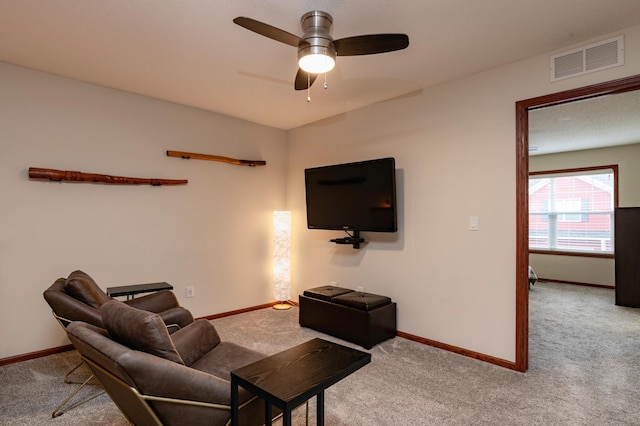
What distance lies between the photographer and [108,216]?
357cm

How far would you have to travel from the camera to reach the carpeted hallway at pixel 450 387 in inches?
87.3

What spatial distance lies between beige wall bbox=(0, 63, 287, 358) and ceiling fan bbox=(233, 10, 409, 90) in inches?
94.9

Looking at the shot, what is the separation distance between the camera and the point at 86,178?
3373 millimetres

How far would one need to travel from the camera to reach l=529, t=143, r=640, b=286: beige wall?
5891mm

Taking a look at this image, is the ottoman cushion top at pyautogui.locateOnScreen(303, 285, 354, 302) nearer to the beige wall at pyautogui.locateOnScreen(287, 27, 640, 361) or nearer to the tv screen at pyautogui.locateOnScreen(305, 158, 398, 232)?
the beige wall at pyautogui.locateOnScreen(287, 27, 640, 361)

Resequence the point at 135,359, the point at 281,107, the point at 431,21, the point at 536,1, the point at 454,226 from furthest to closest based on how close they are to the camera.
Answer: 1. the point at 281,107
2. the point at 454,226
3. the point at 431,21
4. the point at 536,1
5. the point at 135,359

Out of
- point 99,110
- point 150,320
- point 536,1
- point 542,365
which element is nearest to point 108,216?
point 99,110

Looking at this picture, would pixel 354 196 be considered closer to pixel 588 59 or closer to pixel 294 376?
pixel 588 59

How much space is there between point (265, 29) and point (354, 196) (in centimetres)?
228

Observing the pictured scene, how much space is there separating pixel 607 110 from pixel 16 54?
6053 mm

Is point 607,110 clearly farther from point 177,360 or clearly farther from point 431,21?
→ point 177,360

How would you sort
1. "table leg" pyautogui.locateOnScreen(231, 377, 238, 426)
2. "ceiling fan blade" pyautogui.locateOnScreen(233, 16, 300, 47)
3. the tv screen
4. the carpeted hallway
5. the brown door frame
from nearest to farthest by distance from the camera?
"table leg" pyautogui.locateOnScreen(231, 377, 238, 426) < "ceiling fan blade" pyautogui.locateOnScreen(233, 16, 300, 47) < the carpeted hallway < the brown door frame < the tv screen

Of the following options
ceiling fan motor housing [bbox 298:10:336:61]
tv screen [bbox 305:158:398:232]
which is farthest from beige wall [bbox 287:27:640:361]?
ceiling fan motor housing [bbox 298:10:336:61]

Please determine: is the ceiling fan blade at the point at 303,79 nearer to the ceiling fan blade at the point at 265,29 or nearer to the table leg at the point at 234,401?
the ceiling fan blade at the point at 265,29
